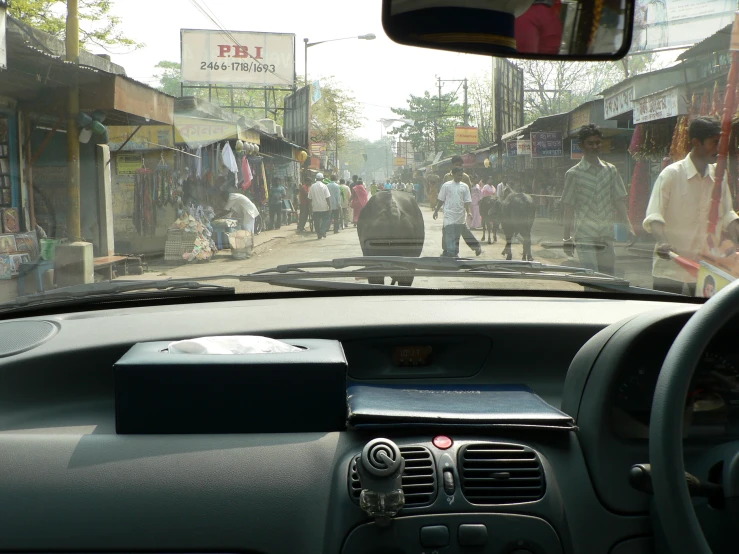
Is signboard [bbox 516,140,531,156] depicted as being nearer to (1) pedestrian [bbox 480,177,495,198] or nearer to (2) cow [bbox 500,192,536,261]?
(2) cow [bbox 500,192,536,261]

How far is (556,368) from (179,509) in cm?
147

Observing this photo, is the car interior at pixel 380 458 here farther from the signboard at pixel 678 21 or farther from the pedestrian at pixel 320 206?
the pedestrian at pixel 320 206

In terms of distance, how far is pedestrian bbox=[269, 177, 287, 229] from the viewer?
179 inches

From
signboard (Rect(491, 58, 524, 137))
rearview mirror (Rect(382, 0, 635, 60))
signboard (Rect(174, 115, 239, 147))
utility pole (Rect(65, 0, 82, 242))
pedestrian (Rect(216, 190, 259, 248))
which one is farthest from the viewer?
pedestrian (Rect(216, 190, 259, 248))

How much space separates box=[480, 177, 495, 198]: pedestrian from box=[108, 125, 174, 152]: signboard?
1.74m

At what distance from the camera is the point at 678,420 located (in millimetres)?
1537

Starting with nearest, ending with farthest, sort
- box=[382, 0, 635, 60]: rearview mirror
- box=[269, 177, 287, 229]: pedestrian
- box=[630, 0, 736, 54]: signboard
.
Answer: box=[382, 0, 635, 60]: rearview mirror < box=[630, 0, 736, 54]: signboard < box=[269, 177, 287, 229]: pedestrian

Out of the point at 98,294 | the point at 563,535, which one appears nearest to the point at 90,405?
the point at 98,294

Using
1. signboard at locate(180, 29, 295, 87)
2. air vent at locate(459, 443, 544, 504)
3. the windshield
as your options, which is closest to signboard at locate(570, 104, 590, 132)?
the windshield

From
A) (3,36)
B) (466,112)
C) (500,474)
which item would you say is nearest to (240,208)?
(466,112)

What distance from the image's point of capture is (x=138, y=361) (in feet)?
6.70

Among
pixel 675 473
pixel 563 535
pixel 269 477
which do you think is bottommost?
pixel 563 535

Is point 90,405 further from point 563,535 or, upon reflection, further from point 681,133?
point 681,133

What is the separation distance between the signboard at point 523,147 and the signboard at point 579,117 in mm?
216
